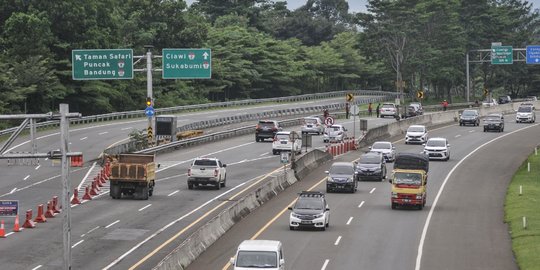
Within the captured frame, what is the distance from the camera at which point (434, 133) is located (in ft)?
314

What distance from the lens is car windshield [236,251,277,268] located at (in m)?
31.5

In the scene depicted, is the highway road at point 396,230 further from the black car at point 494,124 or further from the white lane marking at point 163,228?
the black car at point 494,124

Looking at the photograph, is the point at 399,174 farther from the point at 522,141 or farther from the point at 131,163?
the point at 522,141

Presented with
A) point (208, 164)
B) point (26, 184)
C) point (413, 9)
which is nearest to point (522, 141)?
point (208, 164)

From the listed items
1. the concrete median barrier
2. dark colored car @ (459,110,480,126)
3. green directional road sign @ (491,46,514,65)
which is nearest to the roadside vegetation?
the concrete median barrier

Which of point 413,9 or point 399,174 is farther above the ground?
point 413,9

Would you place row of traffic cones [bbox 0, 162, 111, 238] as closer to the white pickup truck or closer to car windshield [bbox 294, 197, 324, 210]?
the white pickup truck

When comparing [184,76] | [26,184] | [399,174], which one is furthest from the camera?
[184,76]

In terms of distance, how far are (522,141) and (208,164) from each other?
39.6 meters

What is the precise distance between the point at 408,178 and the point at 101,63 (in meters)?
33.4

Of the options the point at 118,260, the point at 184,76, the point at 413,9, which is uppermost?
the point at 413,9

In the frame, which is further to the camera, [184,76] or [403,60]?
[403,60]

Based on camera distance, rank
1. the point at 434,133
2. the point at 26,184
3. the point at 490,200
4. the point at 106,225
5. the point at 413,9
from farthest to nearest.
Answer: the point at 413,9 → the point at 434,133 → the point at 26,184 → the point at 490,200 → the point at 106,225

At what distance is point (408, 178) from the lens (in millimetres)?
50594
